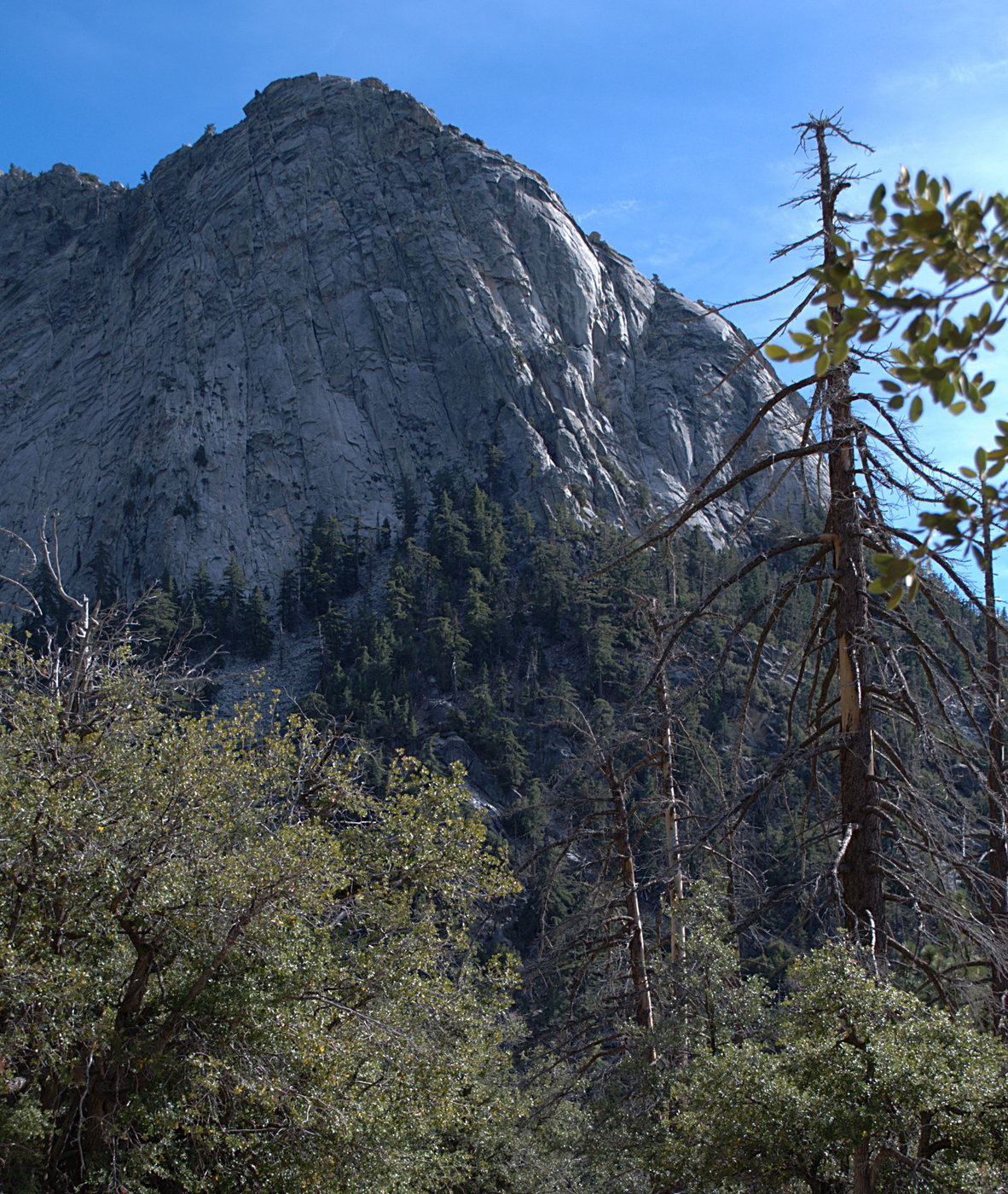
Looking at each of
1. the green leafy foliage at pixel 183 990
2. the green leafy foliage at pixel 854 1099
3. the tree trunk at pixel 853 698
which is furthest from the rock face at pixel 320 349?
the tree trunk at pixel 853 698

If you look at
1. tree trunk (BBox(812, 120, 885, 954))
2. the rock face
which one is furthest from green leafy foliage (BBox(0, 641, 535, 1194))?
the rock face

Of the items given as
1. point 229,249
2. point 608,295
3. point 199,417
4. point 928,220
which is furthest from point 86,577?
point 928,220

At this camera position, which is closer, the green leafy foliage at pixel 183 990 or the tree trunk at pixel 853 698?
the tree trunk at pixel 853 698

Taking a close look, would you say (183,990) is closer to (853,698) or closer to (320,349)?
(853,698)

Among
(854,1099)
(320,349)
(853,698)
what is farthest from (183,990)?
(320,349)

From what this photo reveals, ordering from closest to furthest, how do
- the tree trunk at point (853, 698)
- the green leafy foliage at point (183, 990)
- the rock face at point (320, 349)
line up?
the tree trunk at point (853, 698) → the green leafy foliage at point (183, 990) → the rock face at point (320, 349)

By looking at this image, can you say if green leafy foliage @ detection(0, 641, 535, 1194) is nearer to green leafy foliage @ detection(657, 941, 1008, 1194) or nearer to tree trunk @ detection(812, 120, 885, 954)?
green leafy foliage @ detection(657, 941, 1008, 1194)

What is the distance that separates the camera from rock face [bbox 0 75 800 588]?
87562mm

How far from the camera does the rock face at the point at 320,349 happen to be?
3447 inches

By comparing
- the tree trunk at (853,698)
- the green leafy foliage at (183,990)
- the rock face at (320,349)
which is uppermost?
the rock face at (320,349)

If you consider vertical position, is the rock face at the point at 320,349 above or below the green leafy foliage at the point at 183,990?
above

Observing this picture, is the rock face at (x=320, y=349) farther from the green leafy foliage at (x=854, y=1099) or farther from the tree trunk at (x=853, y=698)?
the tree trunk at (x=853, y=698)

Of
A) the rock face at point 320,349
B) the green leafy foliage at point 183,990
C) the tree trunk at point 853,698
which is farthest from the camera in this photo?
the rock face at point 320,349

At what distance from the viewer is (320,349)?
96.1m
